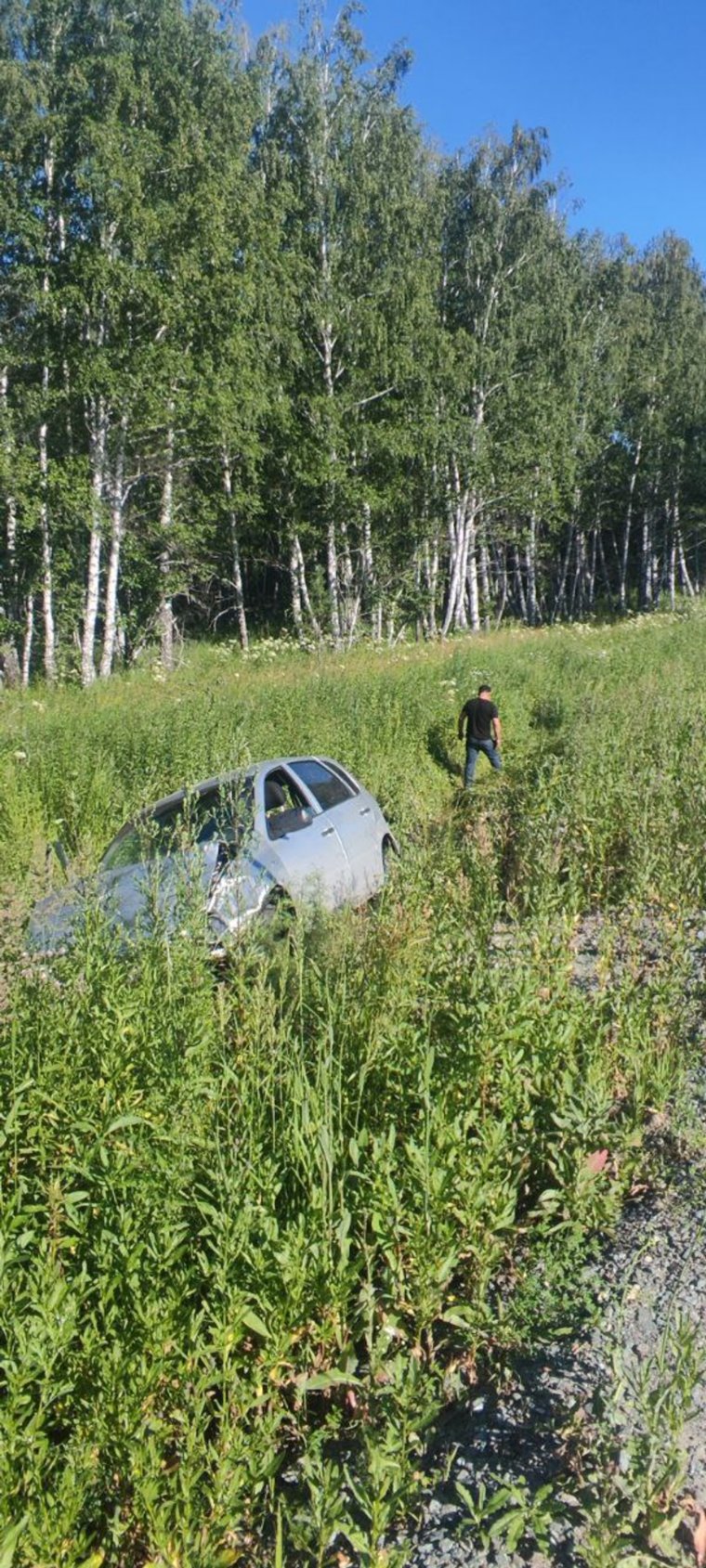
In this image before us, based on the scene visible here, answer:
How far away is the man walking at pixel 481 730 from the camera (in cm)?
1269

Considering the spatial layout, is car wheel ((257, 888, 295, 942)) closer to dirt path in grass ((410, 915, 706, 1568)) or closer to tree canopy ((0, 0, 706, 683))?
dirt path in grass ((410, 915, 706, 1568))

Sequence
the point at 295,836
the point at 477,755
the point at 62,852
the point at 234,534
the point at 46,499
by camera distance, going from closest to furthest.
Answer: the point at 62,852, the point at 295,836, the point at 477,755, the point at 46,499, the point at 234,534

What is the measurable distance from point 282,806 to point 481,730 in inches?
228

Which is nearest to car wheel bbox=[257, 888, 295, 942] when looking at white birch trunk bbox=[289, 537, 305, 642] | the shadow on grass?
the shadow on grass

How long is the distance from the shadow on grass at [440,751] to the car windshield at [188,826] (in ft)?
22.7

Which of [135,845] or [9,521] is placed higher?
[9,521]

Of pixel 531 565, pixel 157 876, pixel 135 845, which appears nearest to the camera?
pixel 157 876

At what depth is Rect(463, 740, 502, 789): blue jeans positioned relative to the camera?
503 inches

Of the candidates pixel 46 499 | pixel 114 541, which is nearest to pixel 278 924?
pixel 114 541

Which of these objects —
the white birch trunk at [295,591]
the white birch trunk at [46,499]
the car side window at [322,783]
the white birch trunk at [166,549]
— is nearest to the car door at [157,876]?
the car side window at [322,783]

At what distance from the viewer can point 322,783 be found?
8.45m

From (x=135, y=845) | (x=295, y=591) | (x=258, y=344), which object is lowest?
(x=135, y=845)

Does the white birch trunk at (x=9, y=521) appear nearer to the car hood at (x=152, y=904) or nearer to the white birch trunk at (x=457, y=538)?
the white birch trunk at (x=457, y=538)

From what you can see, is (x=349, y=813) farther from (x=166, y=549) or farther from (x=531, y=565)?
(x=531, y=565)
